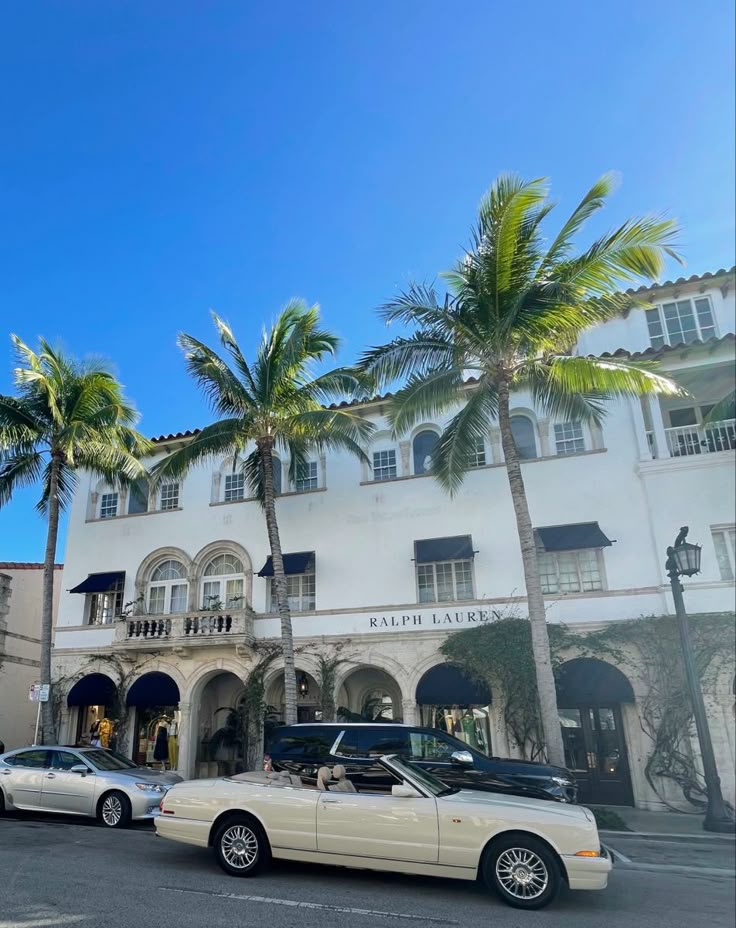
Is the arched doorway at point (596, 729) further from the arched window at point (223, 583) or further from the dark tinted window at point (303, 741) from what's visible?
the arched window at point (223, 583)

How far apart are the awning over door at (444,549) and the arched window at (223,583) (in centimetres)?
582

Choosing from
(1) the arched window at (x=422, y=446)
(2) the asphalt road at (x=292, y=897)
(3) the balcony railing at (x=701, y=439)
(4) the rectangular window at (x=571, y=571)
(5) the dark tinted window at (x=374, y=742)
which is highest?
(1) the arched window at (x=422, y=446)

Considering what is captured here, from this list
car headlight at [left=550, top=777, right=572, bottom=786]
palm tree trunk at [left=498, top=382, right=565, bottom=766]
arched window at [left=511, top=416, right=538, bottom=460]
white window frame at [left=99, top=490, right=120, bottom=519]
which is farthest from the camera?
white window frame at [left=99, top=490, right=120, bottom=519]

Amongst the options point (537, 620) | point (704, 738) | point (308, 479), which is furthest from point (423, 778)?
point (308, 479)

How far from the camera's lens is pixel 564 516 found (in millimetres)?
17562

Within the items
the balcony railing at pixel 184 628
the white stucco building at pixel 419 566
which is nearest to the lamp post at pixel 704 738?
the white stucco building at pixel 419 566

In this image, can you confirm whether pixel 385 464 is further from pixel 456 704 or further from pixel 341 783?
pixel 341 783

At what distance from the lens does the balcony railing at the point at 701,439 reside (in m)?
16.3

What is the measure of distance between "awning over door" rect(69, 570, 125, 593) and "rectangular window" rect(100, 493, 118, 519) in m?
2.28

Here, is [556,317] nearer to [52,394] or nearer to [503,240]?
[503,240]

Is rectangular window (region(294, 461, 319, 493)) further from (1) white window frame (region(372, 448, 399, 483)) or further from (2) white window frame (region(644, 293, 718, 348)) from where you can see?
(2) white window frame (region(644, 293, 718, 348))

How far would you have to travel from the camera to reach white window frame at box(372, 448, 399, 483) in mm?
20062

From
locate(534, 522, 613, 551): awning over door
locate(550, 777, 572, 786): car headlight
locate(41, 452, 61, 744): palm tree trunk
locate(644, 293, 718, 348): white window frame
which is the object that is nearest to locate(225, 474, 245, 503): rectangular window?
locate(41, 452, 61, 744): palm tree trunk

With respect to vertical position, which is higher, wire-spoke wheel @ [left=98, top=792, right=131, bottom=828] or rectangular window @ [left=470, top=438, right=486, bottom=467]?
rectangular window @ [left=470, top=438, right=486, bottom=467]
